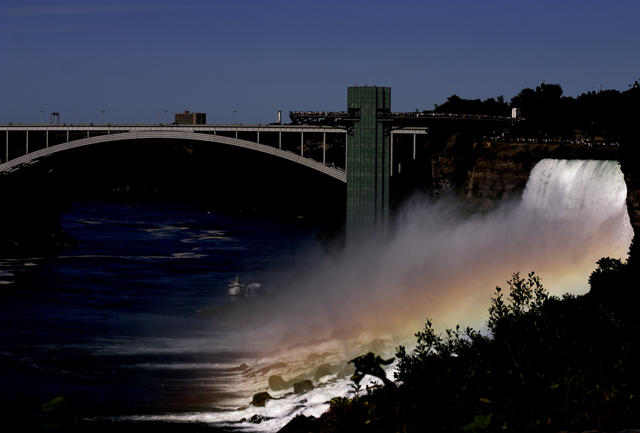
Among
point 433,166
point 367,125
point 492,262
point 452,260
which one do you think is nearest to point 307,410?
point 492,262

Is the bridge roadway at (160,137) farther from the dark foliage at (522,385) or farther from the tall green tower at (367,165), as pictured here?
the dark foliage at (522,385)

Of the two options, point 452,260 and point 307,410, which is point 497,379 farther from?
point 452,260

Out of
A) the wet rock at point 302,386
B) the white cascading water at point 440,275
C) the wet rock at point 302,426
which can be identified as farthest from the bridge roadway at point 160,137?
the wet rock at point 302,426

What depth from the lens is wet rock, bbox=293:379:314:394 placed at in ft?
73.6

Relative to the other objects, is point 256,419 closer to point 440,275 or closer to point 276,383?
point 276,383

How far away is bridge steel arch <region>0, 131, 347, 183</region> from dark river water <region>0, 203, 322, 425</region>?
627 centimetres

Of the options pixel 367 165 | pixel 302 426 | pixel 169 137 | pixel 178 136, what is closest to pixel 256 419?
pixel 302 426

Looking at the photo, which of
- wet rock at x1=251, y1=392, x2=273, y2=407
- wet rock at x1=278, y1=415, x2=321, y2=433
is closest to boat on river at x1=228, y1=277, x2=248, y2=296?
wet rock at x1=251, y1=392, x2=273, y2=407

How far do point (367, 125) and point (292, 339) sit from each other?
18205mm

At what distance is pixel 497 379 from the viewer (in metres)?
13.9

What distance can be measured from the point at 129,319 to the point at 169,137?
2534 cm

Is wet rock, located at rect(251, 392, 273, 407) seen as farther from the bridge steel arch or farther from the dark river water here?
the bridge steel arch

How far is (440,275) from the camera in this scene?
36.9 meters

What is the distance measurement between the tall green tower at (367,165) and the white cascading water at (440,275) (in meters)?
1.47
